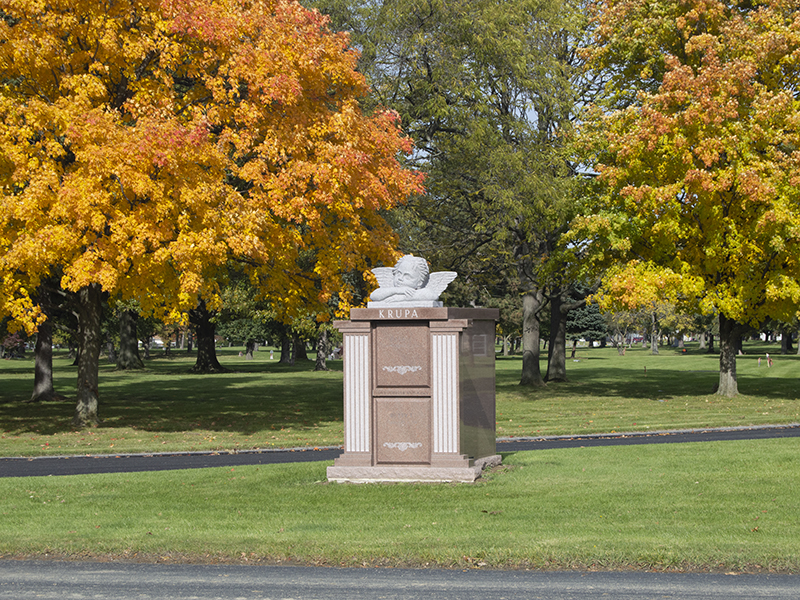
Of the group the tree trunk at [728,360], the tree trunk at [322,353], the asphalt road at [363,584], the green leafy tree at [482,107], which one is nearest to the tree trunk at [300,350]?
the tree trunk at [322,353]

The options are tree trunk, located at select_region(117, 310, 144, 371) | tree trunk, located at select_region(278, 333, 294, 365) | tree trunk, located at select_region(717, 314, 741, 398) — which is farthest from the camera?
tree trunk, located at select_region(278, 333, 294, 365)

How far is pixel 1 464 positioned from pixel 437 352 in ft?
28.3

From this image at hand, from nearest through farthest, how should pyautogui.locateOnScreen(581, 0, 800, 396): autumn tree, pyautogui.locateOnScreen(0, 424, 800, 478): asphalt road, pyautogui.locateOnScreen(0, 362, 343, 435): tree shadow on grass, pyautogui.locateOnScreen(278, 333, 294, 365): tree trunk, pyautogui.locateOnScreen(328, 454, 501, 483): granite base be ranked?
pyautogui.locateOnScreen(328, 454, 501, 483): granite base
pyautogui.locateOnScreen(0, 424, 800, 478): asphalt road
pyautogui.locateOnScreen(0, 362, 343, 435): tree shadow on grass
pyautogui.locateOnScreen(581, 0, 800, 396): autumn tree
pyautogui.locateOnScreen(278, 333, 294, 365): tree trunk

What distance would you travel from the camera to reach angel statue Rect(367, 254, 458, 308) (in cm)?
1158

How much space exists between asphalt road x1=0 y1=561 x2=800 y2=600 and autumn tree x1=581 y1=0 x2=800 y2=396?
18.6 m

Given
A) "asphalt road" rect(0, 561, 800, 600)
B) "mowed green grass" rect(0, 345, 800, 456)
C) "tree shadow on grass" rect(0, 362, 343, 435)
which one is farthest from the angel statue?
"tree shadow on grass" rect(0, 362, 343, 435)

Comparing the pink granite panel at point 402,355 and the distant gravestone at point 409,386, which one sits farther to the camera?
the pink granite panel at point 402,355

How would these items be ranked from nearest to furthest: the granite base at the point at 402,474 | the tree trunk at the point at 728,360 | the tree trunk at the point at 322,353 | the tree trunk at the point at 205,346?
the granite base at the point at 402,474 → the tree trunk at the point at 728,360 → the tree trunk at the point at 205,346 → the tree trunk at the point at 322,353

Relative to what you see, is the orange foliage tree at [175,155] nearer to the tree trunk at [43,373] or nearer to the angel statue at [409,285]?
the angel statue at [409,285]

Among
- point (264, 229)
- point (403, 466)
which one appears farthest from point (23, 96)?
point (403, 466)

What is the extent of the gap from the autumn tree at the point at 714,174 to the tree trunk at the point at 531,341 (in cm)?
838

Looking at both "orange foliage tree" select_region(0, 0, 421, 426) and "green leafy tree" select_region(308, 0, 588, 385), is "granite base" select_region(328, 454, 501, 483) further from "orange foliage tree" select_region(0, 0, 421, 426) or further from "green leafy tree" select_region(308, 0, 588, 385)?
"green leafy tree" select_region(308, 0, 588, 385)

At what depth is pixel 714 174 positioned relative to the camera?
25.0 metres

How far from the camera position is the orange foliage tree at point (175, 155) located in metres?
16.9
